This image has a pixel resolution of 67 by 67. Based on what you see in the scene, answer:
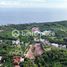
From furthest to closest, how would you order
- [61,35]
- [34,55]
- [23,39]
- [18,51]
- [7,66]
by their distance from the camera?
1. [61,35]
2. [23,39]
3. [18,51]
4. [34,55]
5. [7,66]

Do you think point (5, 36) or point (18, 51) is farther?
point (5, 36)

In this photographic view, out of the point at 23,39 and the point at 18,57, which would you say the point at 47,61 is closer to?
the point at 18,57

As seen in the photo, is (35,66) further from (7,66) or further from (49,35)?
(49,35)

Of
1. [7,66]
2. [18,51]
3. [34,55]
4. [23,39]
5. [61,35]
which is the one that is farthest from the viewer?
[61,35]

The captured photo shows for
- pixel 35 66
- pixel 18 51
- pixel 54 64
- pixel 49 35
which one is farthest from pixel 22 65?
pixel 49 35

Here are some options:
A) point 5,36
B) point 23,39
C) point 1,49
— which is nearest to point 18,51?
point 1,49

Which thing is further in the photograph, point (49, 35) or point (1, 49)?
point (49, 35)

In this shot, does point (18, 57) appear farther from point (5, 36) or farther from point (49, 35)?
point (49, 35)

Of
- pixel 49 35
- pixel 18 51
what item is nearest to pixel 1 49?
pixel 18 51
